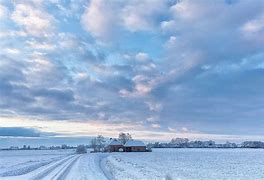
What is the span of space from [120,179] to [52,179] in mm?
5052

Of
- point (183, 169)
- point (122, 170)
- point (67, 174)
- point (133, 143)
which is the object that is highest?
point (133, 143)

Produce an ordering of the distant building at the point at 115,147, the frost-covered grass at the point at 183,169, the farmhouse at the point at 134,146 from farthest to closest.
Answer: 1. the distant building at the point at 115,147
2. the farmhouse at the point at 134,146
3. the frost-covered grass at the point at 183,169

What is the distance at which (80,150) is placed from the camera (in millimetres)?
160750

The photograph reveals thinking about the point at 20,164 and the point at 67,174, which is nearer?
the point at 67,174

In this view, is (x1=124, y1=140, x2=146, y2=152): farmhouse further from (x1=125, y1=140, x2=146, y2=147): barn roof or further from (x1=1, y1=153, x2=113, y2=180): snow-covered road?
(x1=1, y1=153, x2=113, y2=180): snow-covered road

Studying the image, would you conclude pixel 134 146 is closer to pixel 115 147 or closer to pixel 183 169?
pixel 115 147

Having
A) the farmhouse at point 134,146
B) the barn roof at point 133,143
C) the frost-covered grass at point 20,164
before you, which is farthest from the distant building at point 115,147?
the frost-covered grass at point 20,164

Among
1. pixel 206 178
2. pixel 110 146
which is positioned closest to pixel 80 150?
pixel 110 146

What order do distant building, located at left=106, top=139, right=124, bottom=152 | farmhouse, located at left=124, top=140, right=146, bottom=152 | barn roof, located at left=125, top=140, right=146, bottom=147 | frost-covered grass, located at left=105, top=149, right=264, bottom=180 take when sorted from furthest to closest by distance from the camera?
distant building, located at left=106, top=139, right=124, bottom=152 < barn roof, located at left=125, top=140, right=146, bottom=147 < farmhouse, located at left=124, top=140, right=146, bottom=152 < frost-covered grass, located at left=105, top=149, right=264, bottom=180

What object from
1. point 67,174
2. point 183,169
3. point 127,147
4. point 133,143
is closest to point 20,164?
point 183,169

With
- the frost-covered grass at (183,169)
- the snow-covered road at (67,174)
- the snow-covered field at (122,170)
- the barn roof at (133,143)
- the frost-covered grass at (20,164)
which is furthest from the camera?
the barn roof at (133,143)

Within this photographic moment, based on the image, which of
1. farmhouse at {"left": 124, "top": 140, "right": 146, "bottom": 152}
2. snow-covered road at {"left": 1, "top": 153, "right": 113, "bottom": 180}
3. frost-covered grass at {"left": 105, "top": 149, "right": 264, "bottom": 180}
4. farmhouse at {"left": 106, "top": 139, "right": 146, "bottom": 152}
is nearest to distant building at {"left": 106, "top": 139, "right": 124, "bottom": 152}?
farmhouse at {"left": 106, "top": 139, "right": 146, "bottom": 152}

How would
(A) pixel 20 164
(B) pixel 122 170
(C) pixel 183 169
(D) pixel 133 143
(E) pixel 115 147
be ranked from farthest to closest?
1. (D) pixel 133 143
2. (E) pixel 115 147
3. (A) pixel 20 164
4. (C) pixel 183 169
5. (B) pixel 122 170

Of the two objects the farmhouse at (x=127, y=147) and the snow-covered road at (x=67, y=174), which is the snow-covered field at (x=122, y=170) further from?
the farmhouse at (x=127, y=147)
